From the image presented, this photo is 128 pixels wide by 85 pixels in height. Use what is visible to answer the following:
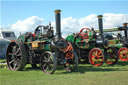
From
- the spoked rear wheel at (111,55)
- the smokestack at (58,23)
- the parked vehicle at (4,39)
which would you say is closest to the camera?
the smokestack at (58,23)

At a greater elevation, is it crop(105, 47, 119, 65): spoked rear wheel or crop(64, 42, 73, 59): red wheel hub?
crop(64, 42, 73, 59): red wheel hub

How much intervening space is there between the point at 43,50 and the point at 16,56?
130 cm

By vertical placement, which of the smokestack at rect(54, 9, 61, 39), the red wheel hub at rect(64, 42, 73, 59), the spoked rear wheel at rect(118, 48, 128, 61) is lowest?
the spoked rear wheel at rect(118, 48, 128, 61)

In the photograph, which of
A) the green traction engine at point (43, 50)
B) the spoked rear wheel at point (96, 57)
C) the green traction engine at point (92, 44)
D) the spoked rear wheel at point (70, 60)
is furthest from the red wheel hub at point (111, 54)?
the spoked rear wheel at point (70, 60)

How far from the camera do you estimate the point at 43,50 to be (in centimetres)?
864

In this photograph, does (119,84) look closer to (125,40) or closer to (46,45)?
(46,45)

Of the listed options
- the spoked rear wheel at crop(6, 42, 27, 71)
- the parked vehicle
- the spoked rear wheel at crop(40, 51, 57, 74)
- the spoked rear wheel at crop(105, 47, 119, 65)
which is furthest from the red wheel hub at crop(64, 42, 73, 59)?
the parked vehicle

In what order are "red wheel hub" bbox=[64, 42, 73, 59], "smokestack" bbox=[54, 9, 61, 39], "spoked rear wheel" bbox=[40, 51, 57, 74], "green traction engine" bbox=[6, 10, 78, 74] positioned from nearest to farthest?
1. "spoked rear wheel" bbox=[40, 51, 57, 74]
2. "green traction engine" bbox=[6, 10, 78, 74]
3. "red wheel hub" bbox=[64, 42, 73, 59]
4. "smokestack" bbox=[54, 9, 61, 39]

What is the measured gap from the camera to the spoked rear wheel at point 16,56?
851cm

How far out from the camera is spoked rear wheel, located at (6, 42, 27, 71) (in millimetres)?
8505

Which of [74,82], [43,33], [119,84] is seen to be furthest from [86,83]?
[43,33]

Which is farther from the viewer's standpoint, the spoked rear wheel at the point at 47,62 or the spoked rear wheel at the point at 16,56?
the spoked rear wheel at the point at 16,56

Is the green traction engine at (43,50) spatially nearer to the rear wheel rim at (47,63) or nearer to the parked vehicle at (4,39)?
the rear wheel rim at (47,63)

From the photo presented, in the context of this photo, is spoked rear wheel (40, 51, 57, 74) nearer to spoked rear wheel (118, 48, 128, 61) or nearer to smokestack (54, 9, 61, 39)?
smokestack (54, 9, 61, 39)
